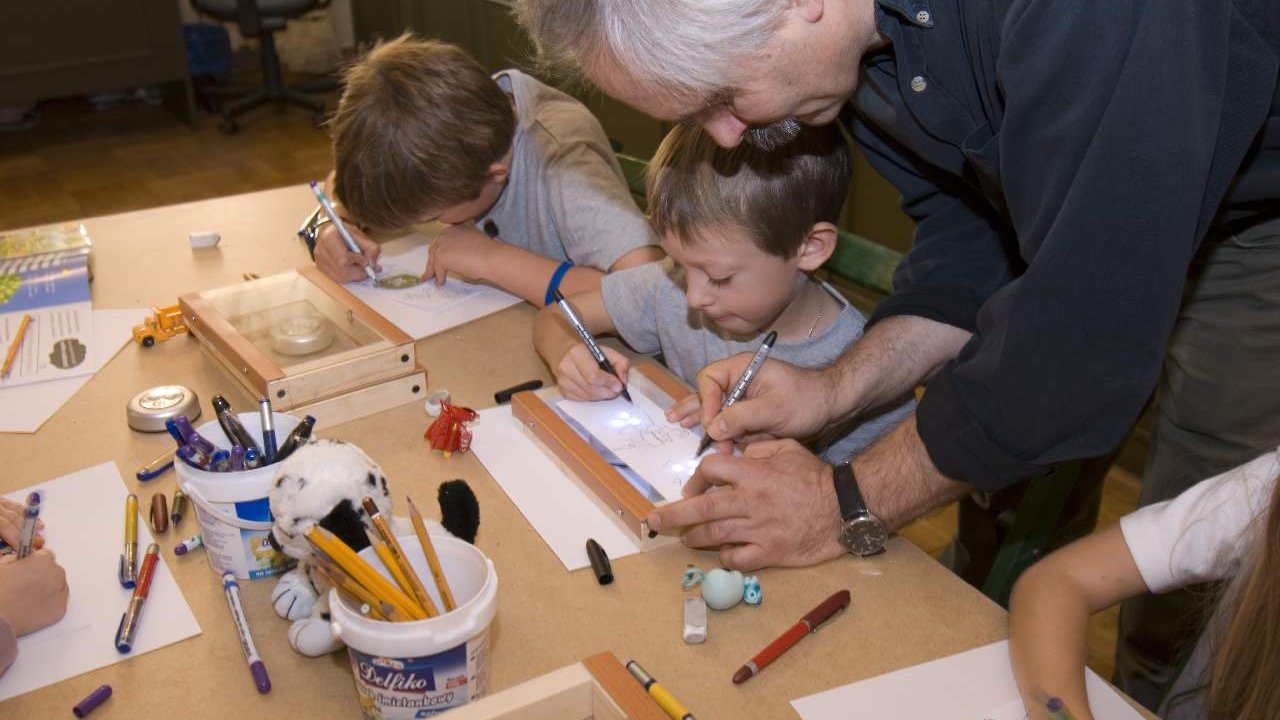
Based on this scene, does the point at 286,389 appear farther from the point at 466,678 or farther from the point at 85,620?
the point at 466,678

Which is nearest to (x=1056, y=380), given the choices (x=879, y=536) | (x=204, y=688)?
(x=879, y=536)

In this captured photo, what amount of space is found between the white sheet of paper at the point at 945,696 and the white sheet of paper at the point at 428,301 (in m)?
0.87

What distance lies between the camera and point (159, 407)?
133 centimetres

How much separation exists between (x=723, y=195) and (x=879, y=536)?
0.50 meters

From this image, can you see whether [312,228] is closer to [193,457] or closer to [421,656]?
[193,457]

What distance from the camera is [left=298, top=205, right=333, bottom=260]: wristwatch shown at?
1831 millimetres

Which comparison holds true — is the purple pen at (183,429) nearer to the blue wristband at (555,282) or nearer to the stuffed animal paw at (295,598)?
the stuffed animal paw at (295,598)

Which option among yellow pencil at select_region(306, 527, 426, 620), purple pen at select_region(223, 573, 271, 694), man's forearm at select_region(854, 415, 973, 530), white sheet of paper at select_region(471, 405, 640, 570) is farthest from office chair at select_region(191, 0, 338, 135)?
yellow pencil at select_region(306, 527, 426, 620)

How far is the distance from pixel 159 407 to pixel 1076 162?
1.06 metres

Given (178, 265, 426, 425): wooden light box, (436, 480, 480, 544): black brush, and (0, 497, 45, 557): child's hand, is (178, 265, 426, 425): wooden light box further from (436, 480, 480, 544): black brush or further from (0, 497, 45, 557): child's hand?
(436, 480, 480, 544): black brush

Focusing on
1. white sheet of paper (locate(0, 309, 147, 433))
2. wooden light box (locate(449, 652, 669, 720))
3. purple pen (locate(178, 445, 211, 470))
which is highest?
purple pen (locate(178, 445, 211, 470))

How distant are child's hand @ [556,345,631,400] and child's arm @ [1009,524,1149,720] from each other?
0.54 m

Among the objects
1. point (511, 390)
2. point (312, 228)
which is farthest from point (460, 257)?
point (511, 390)

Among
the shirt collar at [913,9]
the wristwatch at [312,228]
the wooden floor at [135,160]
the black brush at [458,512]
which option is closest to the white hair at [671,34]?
the shirt collar at [913,9]
